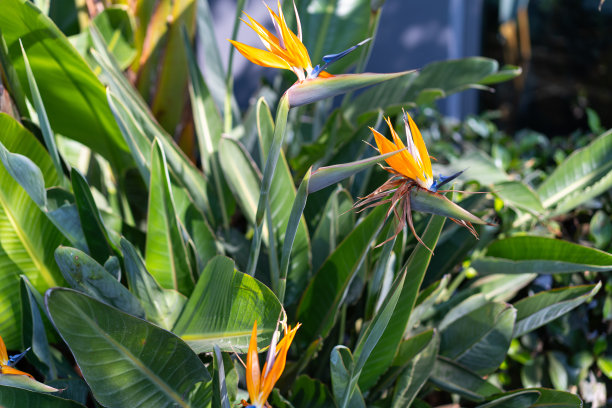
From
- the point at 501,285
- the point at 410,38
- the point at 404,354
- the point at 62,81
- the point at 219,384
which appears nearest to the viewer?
the point at 219,384

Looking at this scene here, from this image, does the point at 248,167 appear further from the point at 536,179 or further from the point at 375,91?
the point at 536,179

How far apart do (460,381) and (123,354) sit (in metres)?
0.51

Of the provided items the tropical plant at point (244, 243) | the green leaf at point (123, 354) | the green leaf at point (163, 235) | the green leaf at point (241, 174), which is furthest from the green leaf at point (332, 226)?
the green leaf at point (123, 354)

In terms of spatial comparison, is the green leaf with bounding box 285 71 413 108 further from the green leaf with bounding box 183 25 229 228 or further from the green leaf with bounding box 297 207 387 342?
the green leaf with bounding box 183 25 229 228

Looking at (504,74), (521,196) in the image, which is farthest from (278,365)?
(504,74)

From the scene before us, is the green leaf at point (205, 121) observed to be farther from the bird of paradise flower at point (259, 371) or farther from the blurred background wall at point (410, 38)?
the blurred background wall at point (410, 38)

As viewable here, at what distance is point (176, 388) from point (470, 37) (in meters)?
2.23

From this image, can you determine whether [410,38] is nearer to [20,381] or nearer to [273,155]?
[273,155]

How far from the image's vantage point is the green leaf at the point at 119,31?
1095 mm

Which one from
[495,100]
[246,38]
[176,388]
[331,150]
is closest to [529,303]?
[331,150]

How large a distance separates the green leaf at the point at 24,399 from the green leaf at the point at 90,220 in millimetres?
226

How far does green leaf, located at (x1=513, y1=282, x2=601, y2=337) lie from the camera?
2.74 ft

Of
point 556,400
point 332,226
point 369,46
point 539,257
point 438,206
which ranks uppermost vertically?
point 369,46

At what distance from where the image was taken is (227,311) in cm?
67
